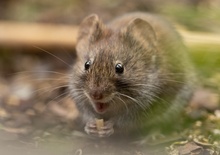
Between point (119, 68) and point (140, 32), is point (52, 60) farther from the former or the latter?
point (119, 68)

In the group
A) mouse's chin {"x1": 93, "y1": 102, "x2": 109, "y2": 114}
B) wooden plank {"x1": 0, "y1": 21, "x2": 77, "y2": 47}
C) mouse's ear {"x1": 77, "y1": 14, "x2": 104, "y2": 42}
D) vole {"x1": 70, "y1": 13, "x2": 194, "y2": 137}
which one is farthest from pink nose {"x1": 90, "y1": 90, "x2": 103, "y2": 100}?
wooden plank {"x1": 0, "y1": 21, "x2": 77, "y2": 47}

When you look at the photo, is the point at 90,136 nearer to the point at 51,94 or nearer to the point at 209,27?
the point at 51,94

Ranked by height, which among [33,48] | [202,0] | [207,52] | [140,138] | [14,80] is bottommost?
[140,138]

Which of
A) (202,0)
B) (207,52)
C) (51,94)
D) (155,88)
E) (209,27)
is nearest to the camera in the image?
(155,88)

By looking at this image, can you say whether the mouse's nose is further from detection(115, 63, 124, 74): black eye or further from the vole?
detection(115, 63, 124, 74): black eye

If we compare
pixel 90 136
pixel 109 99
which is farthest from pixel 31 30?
pixel 109 99

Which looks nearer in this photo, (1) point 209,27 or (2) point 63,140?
(2) point 63,140
